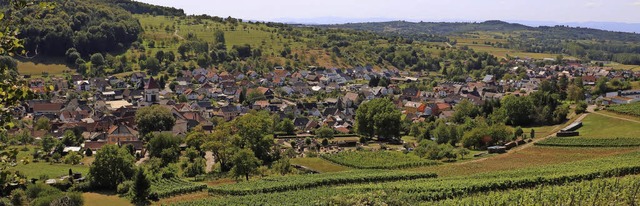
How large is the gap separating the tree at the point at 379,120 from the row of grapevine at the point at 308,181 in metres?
19.9

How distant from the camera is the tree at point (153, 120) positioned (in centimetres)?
6084

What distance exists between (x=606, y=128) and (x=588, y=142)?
8.64m

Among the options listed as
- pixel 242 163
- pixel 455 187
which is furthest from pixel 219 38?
pixel 455 187

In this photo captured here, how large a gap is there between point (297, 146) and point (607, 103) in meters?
44.2

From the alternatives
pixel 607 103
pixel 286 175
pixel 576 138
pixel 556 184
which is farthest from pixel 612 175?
pixel 607 103

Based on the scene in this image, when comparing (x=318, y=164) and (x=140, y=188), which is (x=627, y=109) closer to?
(x=318, y=164)

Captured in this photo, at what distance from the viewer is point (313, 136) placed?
67812mm

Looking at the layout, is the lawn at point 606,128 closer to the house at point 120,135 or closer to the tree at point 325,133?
the tree at point 325,133

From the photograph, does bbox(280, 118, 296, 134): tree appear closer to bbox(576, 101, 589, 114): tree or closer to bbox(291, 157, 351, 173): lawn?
bbox(291, 157, 351, 173): lawn

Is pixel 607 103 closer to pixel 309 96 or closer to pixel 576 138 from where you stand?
pixel 576 138

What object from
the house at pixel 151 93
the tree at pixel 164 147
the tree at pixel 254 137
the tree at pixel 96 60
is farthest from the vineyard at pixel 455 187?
the tree at pixel 96 60

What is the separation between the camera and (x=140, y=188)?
35719mm

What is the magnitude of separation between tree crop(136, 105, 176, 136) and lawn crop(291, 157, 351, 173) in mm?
18077

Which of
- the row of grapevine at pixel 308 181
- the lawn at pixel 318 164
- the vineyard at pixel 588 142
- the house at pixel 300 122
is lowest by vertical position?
the house at pixel 300 122
